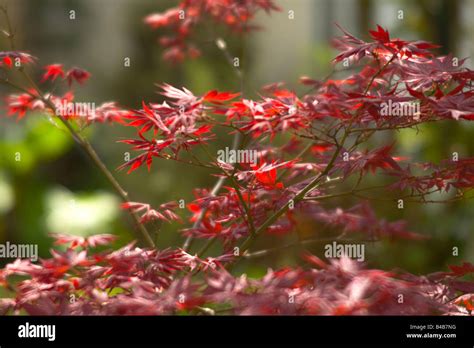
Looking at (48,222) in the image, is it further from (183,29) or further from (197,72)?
(183,29)

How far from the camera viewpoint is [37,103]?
7.34 ft

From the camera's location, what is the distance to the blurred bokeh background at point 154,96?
4344 mm

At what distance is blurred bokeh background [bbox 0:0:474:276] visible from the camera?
4.34 m

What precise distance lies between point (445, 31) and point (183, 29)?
2742 millimetres

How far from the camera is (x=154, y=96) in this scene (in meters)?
5.88
